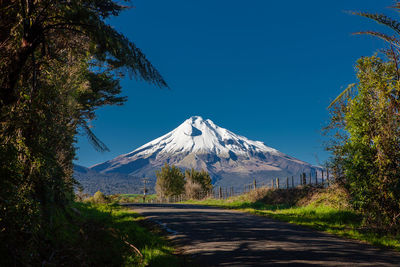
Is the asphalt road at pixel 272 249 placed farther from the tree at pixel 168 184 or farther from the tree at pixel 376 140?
the tree at pixel 168 184

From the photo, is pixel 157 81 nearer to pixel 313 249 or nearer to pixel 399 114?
pixel 313 249

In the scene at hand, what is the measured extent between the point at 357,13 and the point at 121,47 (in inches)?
314

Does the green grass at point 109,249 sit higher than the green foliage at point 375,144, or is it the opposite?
the green foliage at point 375,144

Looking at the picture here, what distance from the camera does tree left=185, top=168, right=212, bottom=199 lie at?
47.7 meters

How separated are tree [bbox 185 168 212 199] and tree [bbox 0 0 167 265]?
42.1 m

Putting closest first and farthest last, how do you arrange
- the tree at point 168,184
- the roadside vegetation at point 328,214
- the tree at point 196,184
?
the roadside vegetation at point 328,214
the tree at point 196,184
the tree at point 168,184

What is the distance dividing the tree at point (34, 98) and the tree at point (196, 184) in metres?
42.1

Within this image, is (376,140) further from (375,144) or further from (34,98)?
(34,98)

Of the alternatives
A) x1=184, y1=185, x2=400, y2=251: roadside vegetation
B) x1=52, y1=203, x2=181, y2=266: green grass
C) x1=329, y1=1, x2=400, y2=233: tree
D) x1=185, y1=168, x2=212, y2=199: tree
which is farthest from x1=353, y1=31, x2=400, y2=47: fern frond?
x1=185, y1=168, x2=212, y2=199: tree

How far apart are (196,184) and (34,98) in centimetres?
4559

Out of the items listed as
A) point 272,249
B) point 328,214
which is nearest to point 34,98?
point 272,249

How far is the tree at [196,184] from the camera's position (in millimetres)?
47678

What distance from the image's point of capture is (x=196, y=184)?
48938mm

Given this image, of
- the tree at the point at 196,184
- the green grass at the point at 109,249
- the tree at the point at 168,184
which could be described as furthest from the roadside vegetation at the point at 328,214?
the tree at the point at 168,184
